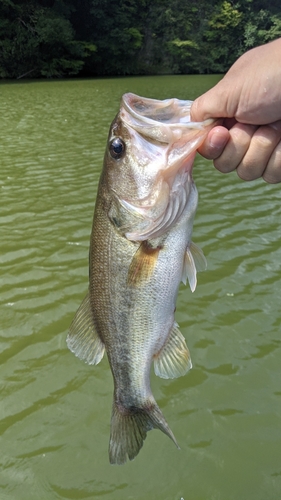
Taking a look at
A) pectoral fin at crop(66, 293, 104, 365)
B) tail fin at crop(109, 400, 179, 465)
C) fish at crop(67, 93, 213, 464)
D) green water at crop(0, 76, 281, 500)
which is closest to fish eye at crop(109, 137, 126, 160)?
fish at crop(67, 93, 213, 464)

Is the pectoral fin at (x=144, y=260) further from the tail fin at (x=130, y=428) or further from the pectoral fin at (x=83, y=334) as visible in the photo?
the tail fin at (x=130, y=428)

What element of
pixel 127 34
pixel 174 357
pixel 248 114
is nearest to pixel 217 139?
pixel 248 114

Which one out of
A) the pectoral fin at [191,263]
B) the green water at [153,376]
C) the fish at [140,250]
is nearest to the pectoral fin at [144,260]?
the fish at [140,250]

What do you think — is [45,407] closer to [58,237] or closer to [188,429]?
[188,429]

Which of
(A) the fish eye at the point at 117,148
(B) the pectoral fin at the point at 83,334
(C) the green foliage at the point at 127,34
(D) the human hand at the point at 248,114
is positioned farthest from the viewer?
(C) the green foliage at the point at 127,34

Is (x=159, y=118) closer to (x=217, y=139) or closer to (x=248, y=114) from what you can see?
(x=217, y=139)

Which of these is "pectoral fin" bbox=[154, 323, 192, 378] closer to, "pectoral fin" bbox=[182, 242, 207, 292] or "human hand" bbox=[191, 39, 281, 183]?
"pectoral fin" bbox=[182, 242, 207, 292]
